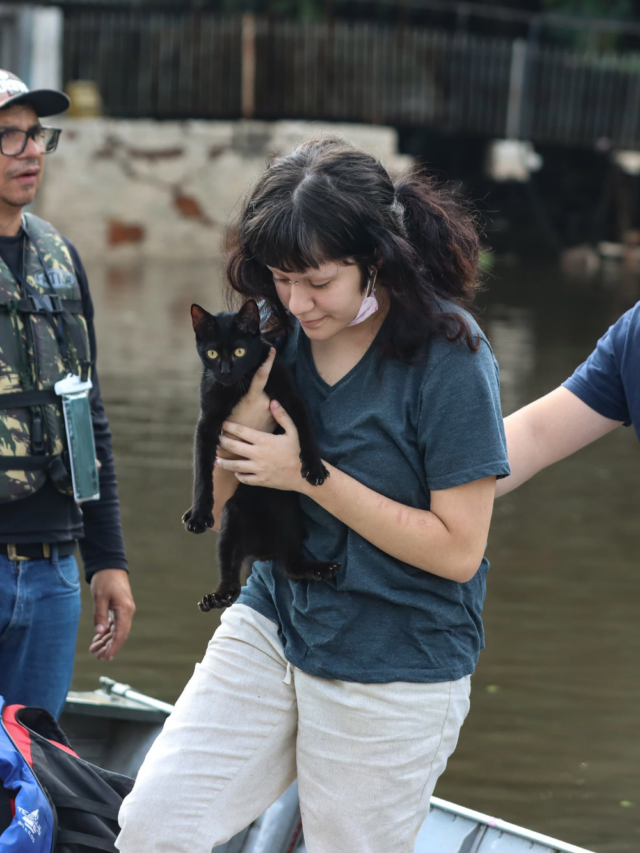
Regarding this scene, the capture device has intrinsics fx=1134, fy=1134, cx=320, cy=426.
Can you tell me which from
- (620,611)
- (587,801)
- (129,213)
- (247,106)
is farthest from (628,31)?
(587,801)

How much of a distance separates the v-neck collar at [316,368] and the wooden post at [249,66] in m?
14.1

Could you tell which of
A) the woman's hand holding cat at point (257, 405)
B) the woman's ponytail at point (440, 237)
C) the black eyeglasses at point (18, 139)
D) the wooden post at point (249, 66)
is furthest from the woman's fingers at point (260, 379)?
the wooden post at point (249, 66)

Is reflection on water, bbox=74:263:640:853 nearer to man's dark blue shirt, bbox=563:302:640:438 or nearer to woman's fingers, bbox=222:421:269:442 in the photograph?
man's dark blue shirt, bbox=563:302:640:438

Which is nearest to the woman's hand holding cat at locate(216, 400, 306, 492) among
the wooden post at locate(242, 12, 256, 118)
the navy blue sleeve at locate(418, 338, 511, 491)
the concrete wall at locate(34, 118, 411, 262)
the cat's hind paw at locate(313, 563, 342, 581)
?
the cat's hind paw at locate(313, 563, 342, 581)

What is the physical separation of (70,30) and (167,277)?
4.00 m

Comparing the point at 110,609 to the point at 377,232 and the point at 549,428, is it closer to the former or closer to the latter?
the point at 549,428

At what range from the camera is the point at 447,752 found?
79.9 inches

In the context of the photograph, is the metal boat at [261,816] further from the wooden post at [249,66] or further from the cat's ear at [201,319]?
the wooden post at [249,66]

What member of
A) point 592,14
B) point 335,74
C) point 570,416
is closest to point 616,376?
point 570,416

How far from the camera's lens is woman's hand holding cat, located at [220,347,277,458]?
7.20 ft

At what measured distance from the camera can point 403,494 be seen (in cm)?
200

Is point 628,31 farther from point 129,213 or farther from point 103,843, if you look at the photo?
point 103,843

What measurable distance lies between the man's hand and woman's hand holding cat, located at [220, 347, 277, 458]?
92cm

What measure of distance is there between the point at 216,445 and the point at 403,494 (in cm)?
51
